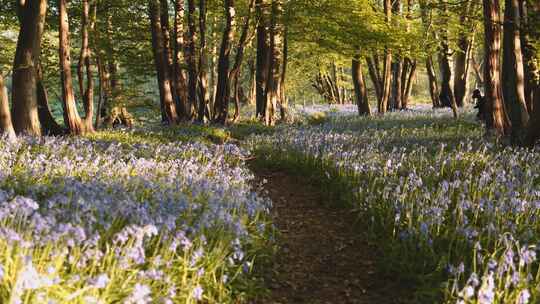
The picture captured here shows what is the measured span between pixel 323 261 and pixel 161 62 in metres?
12.8

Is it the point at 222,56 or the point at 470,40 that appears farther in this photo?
the point at 470,40

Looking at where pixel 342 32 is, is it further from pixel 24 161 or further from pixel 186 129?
pixel 24 161

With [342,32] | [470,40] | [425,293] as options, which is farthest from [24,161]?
[470,40]

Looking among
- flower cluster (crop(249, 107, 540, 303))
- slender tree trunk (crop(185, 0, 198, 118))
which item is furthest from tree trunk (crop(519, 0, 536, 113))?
slender tree trunk (crop(185, 0, 198, 118))

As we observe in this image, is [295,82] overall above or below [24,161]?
above

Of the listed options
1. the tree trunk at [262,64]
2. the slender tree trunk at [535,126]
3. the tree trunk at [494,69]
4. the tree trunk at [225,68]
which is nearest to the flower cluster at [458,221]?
the slender tree trunk at [535,126]

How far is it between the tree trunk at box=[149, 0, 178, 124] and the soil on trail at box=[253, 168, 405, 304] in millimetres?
9852

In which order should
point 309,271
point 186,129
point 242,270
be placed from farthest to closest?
point 186,129
point 309,271
point 242,270

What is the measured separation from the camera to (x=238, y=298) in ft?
14.6

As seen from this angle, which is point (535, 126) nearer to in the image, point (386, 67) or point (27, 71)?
point (27, 71)

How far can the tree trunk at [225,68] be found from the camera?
56.1ft

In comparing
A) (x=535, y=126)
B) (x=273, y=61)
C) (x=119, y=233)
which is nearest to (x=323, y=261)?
(x=119, y=233)

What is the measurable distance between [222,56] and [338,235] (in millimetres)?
11951

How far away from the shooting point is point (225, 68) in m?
17.5
